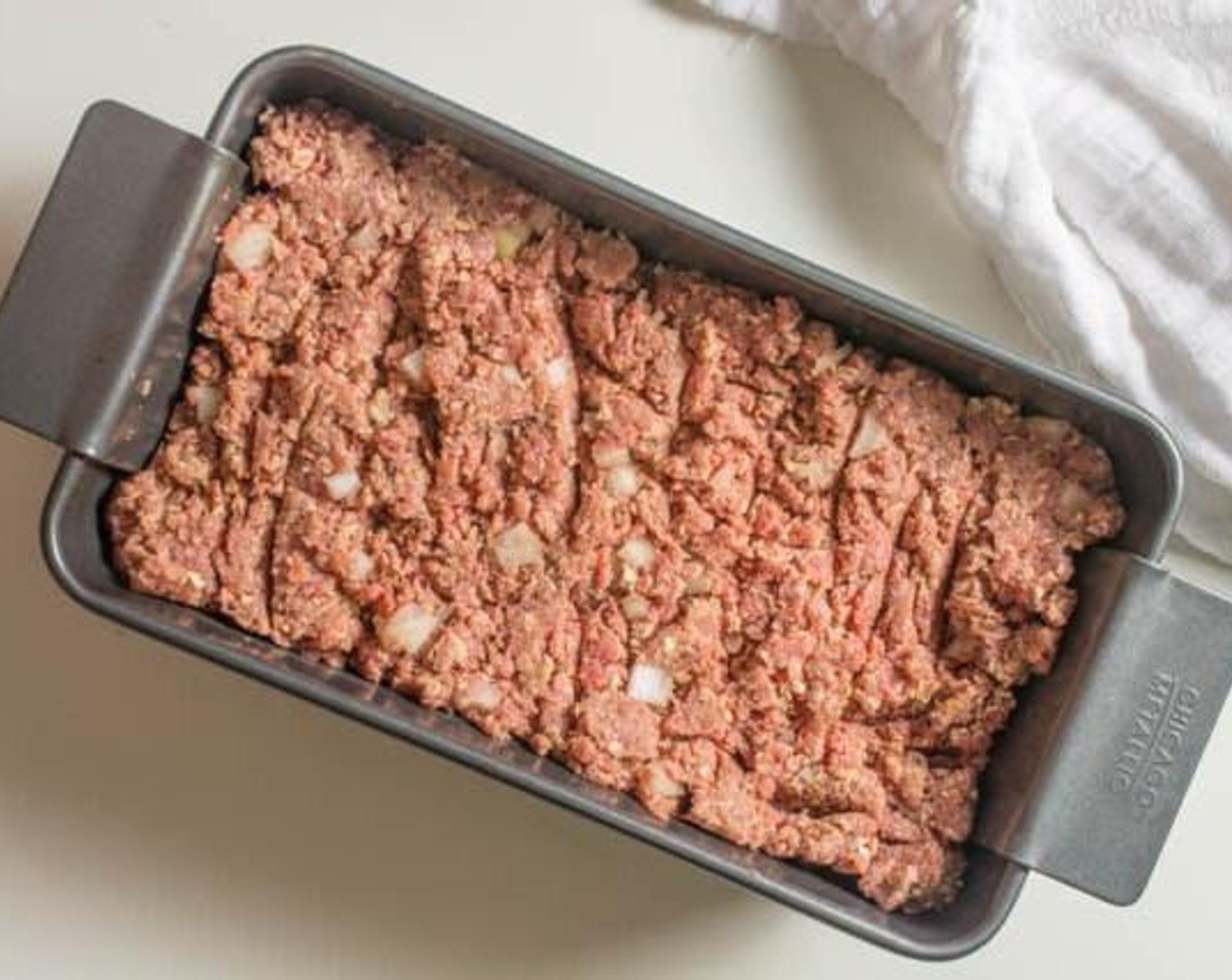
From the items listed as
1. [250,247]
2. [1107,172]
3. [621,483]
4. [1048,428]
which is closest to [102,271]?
[250,247]

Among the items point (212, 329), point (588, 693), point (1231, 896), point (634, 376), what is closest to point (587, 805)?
point (588, 693)

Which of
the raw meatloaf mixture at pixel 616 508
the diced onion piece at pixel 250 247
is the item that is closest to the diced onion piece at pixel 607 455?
the raw meatloaf mixture at pixel 616 508

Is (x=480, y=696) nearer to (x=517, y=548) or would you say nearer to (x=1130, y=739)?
(x=517, y=548)

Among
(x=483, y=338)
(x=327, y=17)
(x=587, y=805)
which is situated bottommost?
(x=587, y=805)

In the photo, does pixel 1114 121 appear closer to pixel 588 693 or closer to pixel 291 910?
pixel 588 693

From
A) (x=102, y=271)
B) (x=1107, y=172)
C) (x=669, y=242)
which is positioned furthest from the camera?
(x=1107, y=172)

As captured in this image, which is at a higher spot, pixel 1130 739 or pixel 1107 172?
pixel 1107 172
